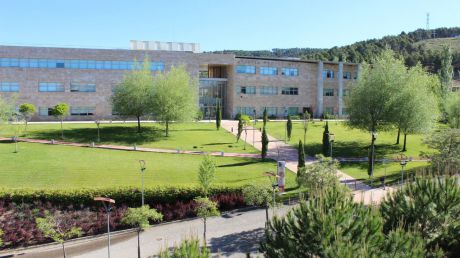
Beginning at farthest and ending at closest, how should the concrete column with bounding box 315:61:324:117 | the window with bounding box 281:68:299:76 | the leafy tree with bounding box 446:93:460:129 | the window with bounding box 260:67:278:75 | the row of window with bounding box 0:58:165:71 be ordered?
the concrete column with bounding box 315:61:324:117
the window with bounding box 281:68:299:76
the window with bounding box 260:67:278:75
the row of window with bounding box 0:58:165:71
the leafy tree with bounding box 446:93:460:129

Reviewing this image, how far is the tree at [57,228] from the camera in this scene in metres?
20.2

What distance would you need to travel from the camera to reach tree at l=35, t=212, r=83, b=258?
20.2m

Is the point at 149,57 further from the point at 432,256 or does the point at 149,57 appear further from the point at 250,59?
the point at 432,256

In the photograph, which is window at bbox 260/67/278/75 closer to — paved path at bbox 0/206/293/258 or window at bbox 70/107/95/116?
window at bbox 70/107/95/116

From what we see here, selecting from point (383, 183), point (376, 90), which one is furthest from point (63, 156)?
point (376, 90)

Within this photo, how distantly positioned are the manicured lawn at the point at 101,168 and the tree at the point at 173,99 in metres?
11.5

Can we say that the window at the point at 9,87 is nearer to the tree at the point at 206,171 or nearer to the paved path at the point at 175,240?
the paved path at the point at 175,240

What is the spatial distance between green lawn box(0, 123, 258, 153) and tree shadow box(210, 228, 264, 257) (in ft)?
75.3

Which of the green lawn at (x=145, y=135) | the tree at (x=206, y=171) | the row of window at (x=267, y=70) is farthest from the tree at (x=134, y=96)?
the tree at (x=206, y=171)

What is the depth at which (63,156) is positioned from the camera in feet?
131

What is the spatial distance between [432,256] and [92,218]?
743 inches

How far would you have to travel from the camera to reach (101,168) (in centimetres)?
3553

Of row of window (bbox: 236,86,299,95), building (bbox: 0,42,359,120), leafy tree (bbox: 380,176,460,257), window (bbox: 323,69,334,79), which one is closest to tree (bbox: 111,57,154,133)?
building (bbox: 0,42,359,120)

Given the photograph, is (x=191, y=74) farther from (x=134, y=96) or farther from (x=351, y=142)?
(x=351, y=142)
